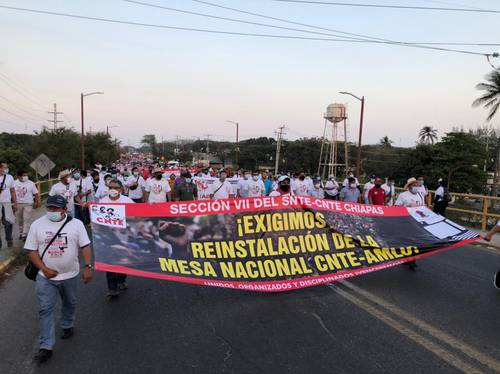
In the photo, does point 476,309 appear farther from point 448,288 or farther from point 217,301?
point 217,301

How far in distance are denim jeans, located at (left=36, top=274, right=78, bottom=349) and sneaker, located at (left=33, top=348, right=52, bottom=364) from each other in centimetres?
4

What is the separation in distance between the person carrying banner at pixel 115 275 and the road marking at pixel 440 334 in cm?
350

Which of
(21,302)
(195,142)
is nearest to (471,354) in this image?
(21,302)

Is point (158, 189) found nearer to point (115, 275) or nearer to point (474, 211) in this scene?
point (115, 275)

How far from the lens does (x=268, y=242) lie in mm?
5738

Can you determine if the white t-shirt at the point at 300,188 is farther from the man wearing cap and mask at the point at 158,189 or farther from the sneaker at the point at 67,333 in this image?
the sneaker at the point at 67,333

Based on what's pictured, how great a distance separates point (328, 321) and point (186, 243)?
6.99 feet

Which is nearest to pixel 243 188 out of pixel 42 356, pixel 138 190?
pixel 138 190

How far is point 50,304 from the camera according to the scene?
4023 millimetres

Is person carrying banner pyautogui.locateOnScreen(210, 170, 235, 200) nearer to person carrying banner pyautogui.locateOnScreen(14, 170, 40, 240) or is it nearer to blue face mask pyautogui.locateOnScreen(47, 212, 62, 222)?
person carrying banner pyautogui.locateOnScreen(14, 170, 40, 240)

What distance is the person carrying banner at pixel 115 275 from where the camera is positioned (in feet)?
18.5

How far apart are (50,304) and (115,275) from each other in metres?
1.62

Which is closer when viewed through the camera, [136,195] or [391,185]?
[136,195]

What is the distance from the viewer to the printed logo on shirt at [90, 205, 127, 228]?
532 centimetres
